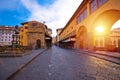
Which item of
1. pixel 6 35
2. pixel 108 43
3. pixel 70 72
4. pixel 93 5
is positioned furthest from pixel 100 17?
pixel 6 35

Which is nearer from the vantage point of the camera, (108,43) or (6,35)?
(108,43)

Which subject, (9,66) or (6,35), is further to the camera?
(6,35)

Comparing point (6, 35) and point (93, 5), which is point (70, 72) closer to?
point (93, 5)

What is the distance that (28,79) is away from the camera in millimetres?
5121

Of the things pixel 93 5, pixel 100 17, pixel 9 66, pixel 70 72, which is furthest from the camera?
pixel 93 5

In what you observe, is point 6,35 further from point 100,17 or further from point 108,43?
point 100,17

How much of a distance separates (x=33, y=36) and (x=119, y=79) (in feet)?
111

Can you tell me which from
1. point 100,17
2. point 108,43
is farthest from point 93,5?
point 108,43

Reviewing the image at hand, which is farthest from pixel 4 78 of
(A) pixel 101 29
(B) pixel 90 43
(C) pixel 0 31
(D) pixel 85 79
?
(C) pixel 0 31

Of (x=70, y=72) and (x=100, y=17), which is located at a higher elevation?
(x=100, y=17)

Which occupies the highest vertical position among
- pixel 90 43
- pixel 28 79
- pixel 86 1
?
pixel 86 1

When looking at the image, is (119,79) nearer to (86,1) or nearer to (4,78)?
(4,78)

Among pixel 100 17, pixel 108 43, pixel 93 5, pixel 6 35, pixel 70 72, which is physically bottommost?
pixel 70 72

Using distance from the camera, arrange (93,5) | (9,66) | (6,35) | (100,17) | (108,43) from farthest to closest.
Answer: (6,35), (108,43), (93,5), (100,17), (9,66)
